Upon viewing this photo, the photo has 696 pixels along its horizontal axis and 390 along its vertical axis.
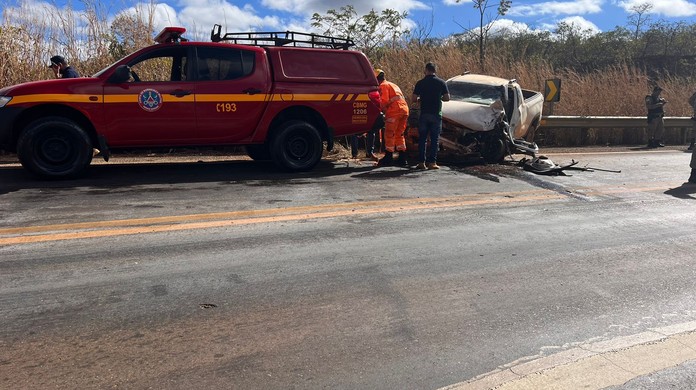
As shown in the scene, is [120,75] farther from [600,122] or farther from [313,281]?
[600,122]

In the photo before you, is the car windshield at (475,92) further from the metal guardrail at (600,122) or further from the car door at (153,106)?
the car door at (153,106)

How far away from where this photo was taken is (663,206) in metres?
7.06

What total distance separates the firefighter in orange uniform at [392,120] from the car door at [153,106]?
3.55m

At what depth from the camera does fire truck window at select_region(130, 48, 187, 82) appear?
786 cm

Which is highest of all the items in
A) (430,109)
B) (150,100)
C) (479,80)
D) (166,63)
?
(166,63)

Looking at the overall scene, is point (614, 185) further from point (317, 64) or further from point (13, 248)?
point (13, 248)

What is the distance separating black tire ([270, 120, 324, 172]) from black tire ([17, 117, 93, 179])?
8.70 feet

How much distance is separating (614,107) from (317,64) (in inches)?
586

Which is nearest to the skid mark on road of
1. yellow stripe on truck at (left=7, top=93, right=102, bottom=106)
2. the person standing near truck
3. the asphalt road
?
the asphalt road

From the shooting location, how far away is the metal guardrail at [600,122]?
601 inches

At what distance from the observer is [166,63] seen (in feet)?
27.5

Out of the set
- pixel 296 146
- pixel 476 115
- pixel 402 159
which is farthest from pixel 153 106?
pixel 476 115

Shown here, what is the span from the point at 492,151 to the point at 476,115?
75 cm

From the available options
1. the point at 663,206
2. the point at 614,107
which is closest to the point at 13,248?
the point at 663,206
